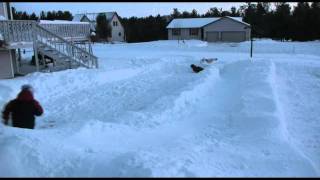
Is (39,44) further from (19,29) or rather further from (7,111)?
(7,111)

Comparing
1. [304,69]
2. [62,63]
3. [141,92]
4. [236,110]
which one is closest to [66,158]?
[236,110]

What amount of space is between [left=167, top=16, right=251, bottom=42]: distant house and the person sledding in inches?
1862

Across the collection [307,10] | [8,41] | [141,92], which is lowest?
[141,92]

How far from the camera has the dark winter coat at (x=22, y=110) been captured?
833 cm

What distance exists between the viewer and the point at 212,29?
59.7 m

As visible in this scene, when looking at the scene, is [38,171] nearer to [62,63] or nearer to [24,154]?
[24,154]

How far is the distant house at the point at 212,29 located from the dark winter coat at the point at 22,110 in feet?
155

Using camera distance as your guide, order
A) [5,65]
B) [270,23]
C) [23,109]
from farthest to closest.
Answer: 1. [270,23]
2. [5,65]
3. [23,109]

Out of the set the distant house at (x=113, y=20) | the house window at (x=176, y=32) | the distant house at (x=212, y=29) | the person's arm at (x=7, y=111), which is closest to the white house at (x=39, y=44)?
the person's arm at (x=7, y=111)

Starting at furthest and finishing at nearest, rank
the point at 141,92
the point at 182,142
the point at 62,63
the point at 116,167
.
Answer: the point at 62,63 → the point at 141,92 → the point at 182,142 → the point at 116,167

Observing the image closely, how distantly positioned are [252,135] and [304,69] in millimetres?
15452

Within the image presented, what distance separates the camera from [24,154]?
6.48 m

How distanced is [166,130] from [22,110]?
11.4 ft

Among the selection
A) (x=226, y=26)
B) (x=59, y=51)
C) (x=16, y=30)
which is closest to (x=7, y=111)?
(x=16, y=30)
